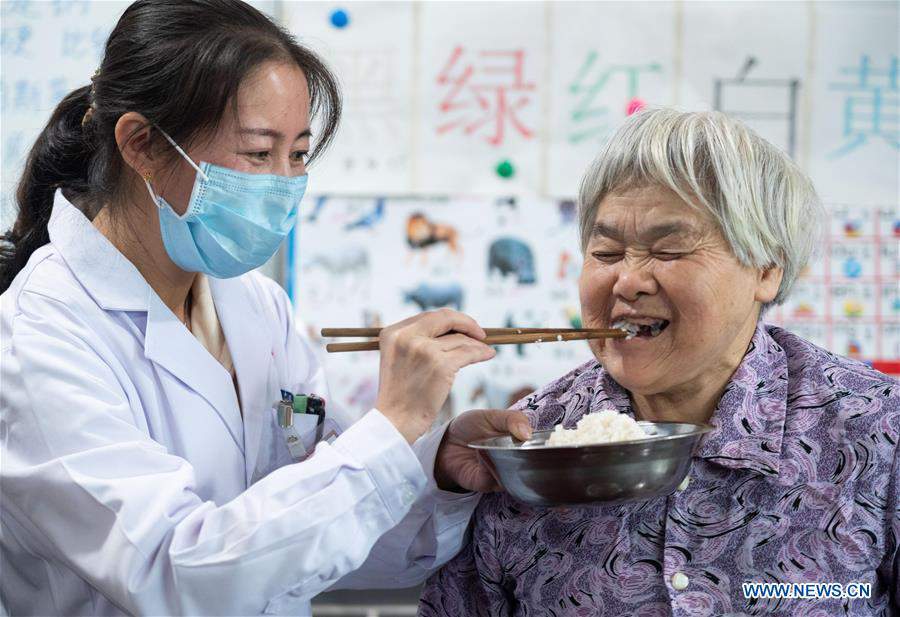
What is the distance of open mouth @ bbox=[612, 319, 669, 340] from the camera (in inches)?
68.3

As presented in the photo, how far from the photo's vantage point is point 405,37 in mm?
3307

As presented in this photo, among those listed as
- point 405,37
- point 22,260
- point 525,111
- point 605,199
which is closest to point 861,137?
point 525,111

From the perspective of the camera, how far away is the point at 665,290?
1.71 metres

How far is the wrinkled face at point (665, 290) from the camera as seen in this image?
1700 mm

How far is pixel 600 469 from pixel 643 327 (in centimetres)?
42

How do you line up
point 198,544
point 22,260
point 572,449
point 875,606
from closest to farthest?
point 572,449
point 198,544
point 875,606
point 22,260

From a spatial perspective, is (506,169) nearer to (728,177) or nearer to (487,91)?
(487,91)

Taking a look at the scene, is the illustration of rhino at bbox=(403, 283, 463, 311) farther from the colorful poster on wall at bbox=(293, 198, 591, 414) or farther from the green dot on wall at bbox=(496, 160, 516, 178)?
the green dot on wall at bbox=(496, 160, 516, 178)

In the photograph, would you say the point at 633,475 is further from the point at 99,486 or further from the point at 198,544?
the point at 99,486

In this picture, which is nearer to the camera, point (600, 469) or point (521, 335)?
point (600, 469)

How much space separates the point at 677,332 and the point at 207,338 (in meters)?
1.00

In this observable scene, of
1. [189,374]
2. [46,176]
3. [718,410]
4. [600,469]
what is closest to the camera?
[600,469]

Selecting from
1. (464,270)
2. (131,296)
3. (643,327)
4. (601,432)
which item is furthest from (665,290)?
(464,270)

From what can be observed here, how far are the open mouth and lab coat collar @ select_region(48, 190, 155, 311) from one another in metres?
0.93
